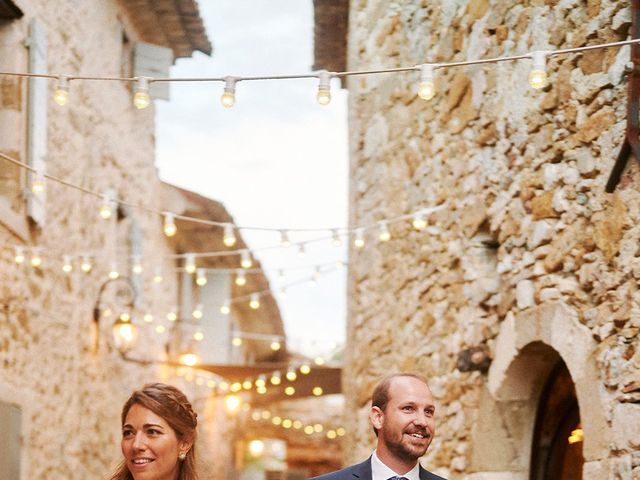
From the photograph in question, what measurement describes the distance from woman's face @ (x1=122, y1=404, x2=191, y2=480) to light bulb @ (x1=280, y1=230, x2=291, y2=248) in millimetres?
3873

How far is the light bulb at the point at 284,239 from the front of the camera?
24.6 feet

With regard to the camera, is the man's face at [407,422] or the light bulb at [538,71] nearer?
the man's face at [407,422]

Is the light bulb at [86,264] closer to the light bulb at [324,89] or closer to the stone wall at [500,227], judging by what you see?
the stone wall at [500,227]

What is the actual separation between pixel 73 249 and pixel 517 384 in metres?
5.03

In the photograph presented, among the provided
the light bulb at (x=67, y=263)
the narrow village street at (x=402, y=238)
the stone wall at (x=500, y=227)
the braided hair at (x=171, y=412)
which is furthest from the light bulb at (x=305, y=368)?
the braided hair at (x=171, y=412)

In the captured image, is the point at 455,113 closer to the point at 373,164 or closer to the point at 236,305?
the point at 373,164

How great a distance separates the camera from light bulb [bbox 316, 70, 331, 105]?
16.2 feet

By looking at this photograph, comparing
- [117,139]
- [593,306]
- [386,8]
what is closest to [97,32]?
[117,139]

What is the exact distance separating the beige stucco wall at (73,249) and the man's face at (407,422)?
13.7 feet

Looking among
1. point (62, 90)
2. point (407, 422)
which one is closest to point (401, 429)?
point (407, 422)

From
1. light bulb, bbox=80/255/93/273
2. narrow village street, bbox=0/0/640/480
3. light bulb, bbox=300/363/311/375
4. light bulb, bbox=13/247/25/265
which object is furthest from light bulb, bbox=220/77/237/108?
light bulb, bbox=300/363/311/375

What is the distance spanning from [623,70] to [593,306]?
1.00m

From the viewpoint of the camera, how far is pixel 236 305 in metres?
21.3

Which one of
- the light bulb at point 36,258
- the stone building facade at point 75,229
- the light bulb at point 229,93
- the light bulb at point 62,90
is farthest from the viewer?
the light bulb at point 36,258
